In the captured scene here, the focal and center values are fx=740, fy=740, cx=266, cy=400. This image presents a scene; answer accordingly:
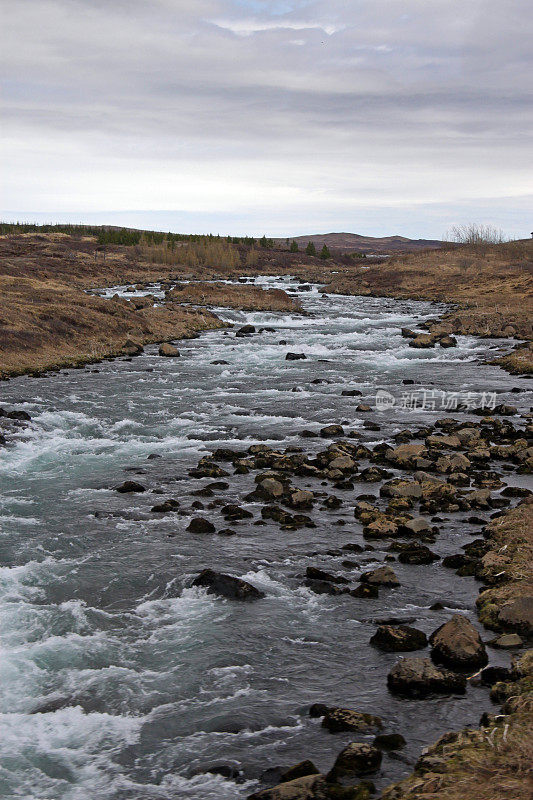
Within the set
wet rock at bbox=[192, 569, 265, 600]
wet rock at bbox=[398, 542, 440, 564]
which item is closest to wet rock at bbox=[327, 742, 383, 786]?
wet rock at bbox=[192, 569, 265, 600]

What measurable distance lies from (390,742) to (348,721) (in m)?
0.62

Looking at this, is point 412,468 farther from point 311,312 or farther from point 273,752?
point 311,312

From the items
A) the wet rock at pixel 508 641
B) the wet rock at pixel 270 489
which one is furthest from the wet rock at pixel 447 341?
the wet rock at pixel 508 641

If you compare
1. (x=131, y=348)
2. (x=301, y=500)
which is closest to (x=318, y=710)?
(x=301, y=500)

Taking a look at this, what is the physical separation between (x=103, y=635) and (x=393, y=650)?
4321mm

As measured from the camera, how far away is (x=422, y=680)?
9633 millimetres

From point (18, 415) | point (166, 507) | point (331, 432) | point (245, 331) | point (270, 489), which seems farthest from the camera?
point (245, 331)

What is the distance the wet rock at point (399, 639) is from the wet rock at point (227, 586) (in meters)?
2.43

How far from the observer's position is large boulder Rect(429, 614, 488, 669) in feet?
32.8

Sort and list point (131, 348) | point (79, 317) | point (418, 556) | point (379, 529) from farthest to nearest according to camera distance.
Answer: point (79, 317)
point (131, 348)
point (379, 529)
point (418, 556)

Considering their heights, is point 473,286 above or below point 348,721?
above

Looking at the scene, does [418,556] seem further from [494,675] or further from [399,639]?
[494,675]

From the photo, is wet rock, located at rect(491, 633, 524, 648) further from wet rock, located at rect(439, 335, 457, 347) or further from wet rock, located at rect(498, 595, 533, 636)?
wet rock, located at rect(439, 335, 457, 347)

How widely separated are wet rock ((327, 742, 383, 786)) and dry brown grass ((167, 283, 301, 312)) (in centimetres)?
5629
